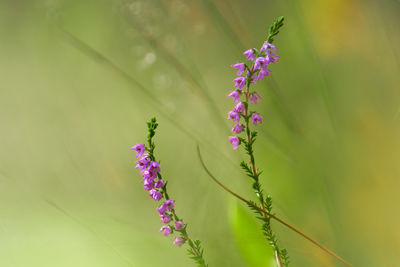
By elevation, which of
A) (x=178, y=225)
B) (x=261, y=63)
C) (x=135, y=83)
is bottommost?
(x=178, y=225)

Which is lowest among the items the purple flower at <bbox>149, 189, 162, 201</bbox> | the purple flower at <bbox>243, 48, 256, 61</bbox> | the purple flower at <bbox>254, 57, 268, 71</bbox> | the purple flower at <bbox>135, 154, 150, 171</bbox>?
the purple flower at <bbox>149, 189, 162, 201</bbox>

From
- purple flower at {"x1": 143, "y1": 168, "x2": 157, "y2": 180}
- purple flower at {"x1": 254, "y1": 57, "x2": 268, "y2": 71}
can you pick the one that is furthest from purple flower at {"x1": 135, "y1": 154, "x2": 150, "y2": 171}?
purple flower at {"x1": 254, "y1": 57, "x2": 268, "y2": 71}

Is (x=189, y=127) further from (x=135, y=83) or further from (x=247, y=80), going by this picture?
(x=247, y=80)

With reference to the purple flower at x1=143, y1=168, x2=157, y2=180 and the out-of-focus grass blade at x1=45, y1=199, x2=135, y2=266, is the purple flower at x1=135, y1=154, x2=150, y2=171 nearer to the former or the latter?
the purple flower at x1=143, y1=168, x2=157, y2=180

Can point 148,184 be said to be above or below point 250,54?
below

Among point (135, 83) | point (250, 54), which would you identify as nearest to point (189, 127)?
point (135, 83)

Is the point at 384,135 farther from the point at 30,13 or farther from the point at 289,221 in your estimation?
the point at 30,13

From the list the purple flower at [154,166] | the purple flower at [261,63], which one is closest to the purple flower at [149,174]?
the purple flower at [154,166]

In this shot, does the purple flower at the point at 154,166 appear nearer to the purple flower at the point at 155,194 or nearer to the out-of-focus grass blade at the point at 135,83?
the purple flower at the point at 155,194

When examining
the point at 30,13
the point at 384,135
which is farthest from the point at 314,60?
the point at 30,13
